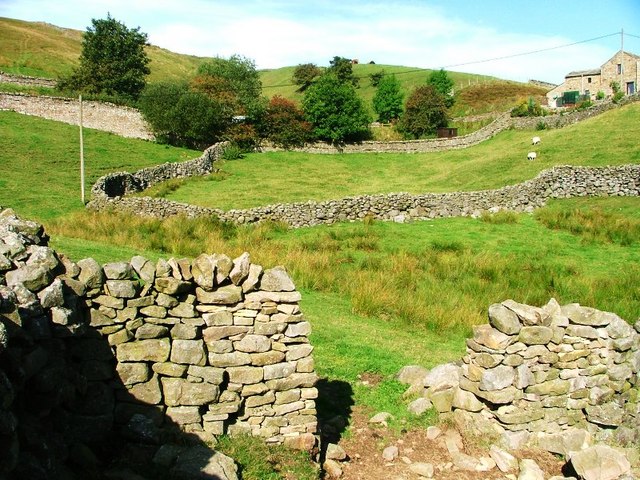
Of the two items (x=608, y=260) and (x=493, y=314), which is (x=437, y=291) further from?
(x=608, y=260)

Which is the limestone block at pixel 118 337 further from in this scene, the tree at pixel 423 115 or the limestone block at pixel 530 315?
the tree at pixel 423 115

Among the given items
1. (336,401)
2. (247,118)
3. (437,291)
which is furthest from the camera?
(247,118)

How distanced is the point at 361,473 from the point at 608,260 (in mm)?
13425

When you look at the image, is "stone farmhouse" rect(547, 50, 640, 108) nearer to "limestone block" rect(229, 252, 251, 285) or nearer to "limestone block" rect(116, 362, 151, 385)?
"limestone block" rect(229, 252, 251, 285)

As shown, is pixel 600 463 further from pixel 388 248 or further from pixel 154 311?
pixel 388 248

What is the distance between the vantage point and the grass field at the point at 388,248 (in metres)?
10.6

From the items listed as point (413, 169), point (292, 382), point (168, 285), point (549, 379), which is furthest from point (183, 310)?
point (413, 169)

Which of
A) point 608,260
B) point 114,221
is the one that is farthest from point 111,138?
point 608,260

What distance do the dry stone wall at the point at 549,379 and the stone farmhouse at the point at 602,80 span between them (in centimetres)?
6196

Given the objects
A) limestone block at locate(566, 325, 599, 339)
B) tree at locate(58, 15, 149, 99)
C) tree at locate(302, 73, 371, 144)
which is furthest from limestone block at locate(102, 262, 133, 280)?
tree at locate(58, 15, 149, 99)

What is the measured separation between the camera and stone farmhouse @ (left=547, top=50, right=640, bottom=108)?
61500mm

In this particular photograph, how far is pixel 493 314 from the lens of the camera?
7.73 metres

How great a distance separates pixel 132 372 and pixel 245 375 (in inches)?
47.1

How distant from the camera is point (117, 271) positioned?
5641mm
